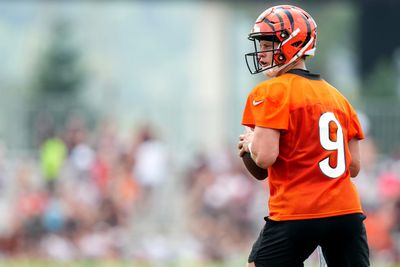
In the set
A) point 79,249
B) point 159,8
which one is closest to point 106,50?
point 159,8

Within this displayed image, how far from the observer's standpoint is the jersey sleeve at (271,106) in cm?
577

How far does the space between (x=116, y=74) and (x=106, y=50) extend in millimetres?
1471

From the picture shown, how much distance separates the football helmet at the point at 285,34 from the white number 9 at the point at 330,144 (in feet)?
1.34

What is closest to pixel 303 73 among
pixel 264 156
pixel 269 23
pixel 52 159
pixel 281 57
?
pixel 281 57

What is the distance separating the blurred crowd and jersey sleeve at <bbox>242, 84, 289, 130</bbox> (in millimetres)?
10228

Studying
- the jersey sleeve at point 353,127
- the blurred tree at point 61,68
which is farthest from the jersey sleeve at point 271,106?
the blurred tree at point 61,68

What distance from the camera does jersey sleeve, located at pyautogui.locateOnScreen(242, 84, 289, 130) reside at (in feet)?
18.9

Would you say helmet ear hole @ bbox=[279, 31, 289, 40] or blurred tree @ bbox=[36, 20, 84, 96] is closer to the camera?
helmet ear hole @ bbox=[279, 31, 289, 40]

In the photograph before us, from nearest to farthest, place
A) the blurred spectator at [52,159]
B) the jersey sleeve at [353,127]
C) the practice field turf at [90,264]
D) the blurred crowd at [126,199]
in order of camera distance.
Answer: the jersey sleeve at [353,127] < the practice field turf at [90,264] < the blurred crowd at [126,199] < the blurred spectator at [52,159]

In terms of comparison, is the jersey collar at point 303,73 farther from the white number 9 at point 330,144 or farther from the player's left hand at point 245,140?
the player's left hand at point 245,140

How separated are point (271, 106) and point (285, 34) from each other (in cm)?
48

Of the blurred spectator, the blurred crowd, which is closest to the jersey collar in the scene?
the blurred crowd

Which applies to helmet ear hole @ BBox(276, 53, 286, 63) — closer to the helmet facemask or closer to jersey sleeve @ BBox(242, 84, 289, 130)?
the helmet facemask

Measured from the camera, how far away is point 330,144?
5.95m
